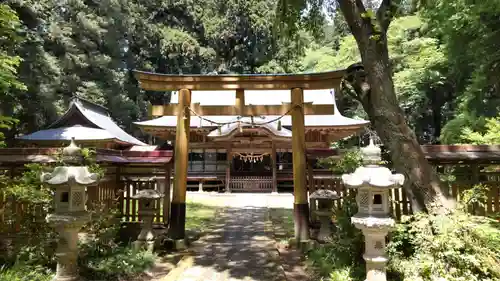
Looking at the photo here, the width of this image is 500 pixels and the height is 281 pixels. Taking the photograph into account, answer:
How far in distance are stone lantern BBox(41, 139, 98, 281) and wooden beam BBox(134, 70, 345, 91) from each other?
330 centimetres

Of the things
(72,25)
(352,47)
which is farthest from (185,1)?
(352,47)

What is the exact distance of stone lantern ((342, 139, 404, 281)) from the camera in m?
4.37

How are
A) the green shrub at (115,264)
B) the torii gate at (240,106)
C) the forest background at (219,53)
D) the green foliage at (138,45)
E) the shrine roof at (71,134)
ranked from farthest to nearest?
the green foliage at (138,45)
the shrine roof at (71,134)
the forest background at (219,53)
the torii gate at (240,106)
the green shrub at (115,264)

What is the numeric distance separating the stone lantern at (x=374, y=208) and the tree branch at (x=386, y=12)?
7.47 feet

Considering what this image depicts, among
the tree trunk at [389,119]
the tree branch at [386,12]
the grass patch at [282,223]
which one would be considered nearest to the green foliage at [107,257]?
the grass patch at [282,223]

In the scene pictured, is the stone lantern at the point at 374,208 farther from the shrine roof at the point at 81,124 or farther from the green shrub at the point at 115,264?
the shrine roof at the point at 81,124

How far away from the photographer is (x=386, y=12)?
5602 millimetres

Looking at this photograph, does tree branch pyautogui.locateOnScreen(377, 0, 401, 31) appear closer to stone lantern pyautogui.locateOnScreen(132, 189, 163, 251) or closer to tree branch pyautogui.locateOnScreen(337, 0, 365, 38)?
tree branch pyautogui.locateOnScreen(337, 0, 365, 38)

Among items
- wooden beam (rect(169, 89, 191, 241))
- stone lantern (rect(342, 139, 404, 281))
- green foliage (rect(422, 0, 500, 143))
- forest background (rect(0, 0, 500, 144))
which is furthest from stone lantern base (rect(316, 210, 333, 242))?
green foliage (rect(422, 0, 500, 143))

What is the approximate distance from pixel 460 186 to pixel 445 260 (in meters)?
2.65

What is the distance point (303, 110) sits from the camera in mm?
7848

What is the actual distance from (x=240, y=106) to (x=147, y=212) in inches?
123

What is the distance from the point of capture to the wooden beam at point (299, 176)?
284 inches

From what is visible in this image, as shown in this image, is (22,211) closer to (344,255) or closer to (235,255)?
(235,255)
